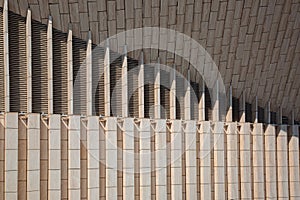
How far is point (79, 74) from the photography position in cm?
1221

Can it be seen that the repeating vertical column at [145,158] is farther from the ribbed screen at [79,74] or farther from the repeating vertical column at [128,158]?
the ribbed screen at [79,74]

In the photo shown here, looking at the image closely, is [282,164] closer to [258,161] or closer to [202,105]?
[258,161]

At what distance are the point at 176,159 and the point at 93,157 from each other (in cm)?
185

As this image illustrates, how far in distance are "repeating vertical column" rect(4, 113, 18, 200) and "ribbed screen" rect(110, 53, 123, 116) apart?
2101mm

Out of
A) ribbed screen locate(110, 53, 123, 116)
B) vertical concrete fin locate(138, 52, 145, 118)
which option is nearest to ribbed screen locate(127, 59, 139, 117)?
vertical concrete fin locate(138, 52, 145, 118)

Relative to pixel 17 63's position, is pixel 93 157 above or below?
below

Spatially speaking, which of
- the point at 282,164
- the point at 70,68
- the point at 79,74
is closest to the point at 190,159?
the point at 282,164

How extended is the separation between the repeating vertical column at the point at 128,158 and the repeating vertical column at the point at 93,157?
1.94 ft

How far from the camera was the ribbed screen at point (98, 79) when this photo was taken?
12.4 metres

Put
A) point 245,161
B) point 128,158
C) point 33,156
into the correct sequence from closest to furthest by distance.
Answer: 1. point 33,156
2. point 128,158
3. point 245,161

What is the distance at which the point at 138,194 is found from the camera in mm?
Answer: 12484

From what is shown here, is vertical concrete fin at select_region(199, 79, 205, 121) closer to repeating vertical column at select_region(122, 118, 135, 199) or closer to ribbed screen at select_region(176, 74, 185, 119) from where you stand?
ribbed screen at select_region(176, 74, 185, 119)

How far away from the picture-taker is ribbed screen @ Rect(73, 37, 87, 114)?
12125 millimetres

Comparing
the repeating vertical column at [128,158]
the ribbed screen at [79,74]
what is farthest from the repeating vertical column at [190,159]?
the ribbed screen at [79,74]
